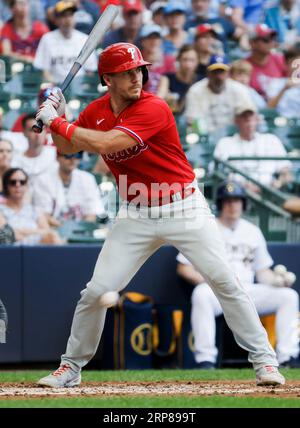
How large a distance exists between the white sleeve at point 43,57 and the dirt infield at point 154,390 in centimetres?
534

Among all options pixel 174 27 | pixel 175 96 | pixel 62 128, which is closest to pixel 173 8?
pixel 174 27

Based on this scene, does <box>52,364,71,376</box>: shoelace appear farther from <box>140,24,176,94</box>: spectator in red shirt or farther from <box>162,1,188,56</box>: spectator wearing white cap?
<box>162,1,188,56</box>: spectator wearing white cap

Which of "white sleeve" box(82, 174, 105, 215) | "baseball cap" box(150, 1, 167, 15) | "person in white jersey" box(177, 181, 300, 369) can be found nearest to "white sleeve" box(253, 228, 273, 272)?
"person in white jersey" box(177, 181, 300, 369)

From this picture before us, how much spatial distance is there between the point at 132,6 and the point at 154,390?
670cm

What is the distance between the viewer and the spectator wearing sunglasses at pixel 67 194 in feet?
30.2

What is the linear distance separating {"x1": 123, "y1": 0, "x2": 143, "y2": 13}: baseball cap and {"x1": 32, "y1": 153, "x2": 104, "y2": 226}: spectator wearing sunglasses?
2.90 meters

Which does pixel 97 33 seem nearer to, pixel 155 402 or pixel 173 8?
pixel 155 402

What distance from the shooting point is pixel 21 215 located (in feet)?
29.6

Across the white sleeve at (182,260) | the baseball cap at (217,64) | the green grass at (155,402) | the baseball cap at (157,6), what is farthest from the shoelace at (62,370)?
the baseball cap at (157,6)

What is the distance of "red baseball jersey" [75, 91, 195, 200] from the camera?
5866mm

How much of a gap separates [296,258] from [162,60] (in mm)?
3398

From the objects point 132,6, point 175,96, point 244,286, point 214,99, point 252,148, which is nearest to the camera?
point 244,286

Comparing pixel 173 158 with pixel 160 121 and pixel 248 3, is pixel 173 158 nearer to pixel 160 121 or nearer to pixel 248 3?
pixel 160 121
